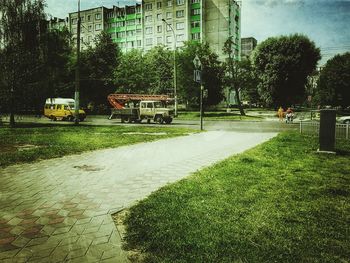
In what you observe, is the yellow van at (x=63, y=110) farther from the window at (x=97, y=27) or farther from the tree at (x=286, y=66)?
the window at (x=97, y=27)

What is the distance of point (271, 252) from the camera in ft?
11.4

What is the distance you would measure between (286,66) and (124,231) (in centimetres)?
3849

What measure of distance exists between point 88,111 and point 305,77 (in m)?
34.4

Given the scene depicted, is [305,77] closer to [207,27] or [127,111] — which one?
[127,111]

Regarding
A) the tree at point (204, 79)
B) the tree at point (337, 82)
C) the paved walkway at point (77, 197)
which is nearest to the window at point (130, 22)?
the tree at point (204, 79)

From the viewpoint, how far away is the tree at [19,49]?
75.6ft

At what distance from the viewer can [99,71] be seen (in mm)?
47938

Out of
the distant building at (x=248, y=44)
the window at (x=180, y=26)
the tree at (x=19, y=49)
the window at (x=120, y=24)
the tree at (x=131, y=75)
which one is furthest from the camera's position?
the distant building at (x=248, y=44)

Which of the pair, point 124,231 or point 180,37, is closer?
point 124,231

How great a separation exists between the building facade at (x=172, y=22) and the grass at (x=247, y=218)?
220 feet

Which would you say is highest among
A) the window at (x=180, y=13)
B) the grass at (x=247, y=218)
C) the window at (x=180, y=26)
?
the window at (x=180, y=13)

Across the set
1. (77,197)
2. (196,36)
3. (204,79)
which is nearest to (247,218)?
(77,197)

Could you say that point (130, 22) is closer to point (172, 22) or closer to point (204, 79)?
point (172, 22)

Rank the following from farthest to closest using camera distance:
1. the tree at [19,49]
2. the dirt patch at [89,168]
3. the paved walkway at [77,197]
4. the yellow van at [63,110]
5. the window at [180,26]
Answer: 1. the window at [180,26]
2. the yellow van at [63,110]
3. the tree at [19,49]
4. the dirt patch at [89,168]
5. the paved walkway at [77,197]
